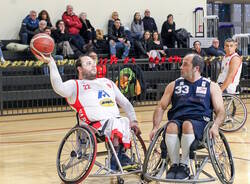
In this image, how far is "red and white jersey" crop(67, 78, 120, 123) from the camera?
15.9 feet

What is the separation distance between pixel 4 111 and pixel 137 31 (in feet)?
14.3

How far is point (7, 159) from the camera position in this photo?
5984 millimetres

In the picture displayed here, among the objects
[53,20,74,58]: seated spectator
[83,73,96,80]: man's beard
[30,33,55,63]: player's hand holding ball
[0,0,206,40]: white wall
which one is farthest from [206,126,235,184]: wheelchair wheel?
[0,0,206,40]: white wall

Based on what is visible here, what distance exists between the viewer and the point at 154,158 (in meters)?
4.60

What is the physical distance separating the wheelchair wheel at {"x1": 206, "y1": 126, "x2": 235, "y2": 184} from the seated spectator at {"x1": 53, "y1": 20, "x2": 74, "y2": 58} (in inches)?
299

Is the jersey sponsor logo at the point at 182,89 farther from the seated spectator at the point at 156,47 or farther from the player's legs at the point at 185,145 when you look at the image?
the seated spectator at the point at 156,47

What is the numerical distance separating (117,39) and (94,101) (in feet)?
26.2

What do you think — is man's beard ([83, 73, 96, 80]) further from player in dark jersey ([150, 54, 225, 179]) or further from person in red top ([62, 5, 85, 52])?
person in red top ([62, 5, 85, 52])

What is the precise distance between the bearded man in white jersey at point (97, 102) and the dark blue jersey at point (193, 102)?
1.52ft

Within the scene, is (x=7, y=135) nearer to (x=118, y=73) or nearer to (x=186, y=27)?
(x=118, y=73)

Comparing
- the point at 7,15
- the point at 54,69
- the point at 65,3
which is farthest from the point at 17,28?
the point at 54,69

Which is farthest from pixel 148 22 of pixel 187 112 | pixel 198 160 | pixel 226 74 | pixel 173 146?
pixel 173 146

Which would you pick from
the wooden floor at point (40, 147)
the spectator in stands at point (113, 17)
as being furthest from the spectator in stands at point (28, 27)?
the wooden floor at point (40, 147)

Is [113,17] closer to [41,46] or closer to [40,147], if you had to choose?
[40,147]
